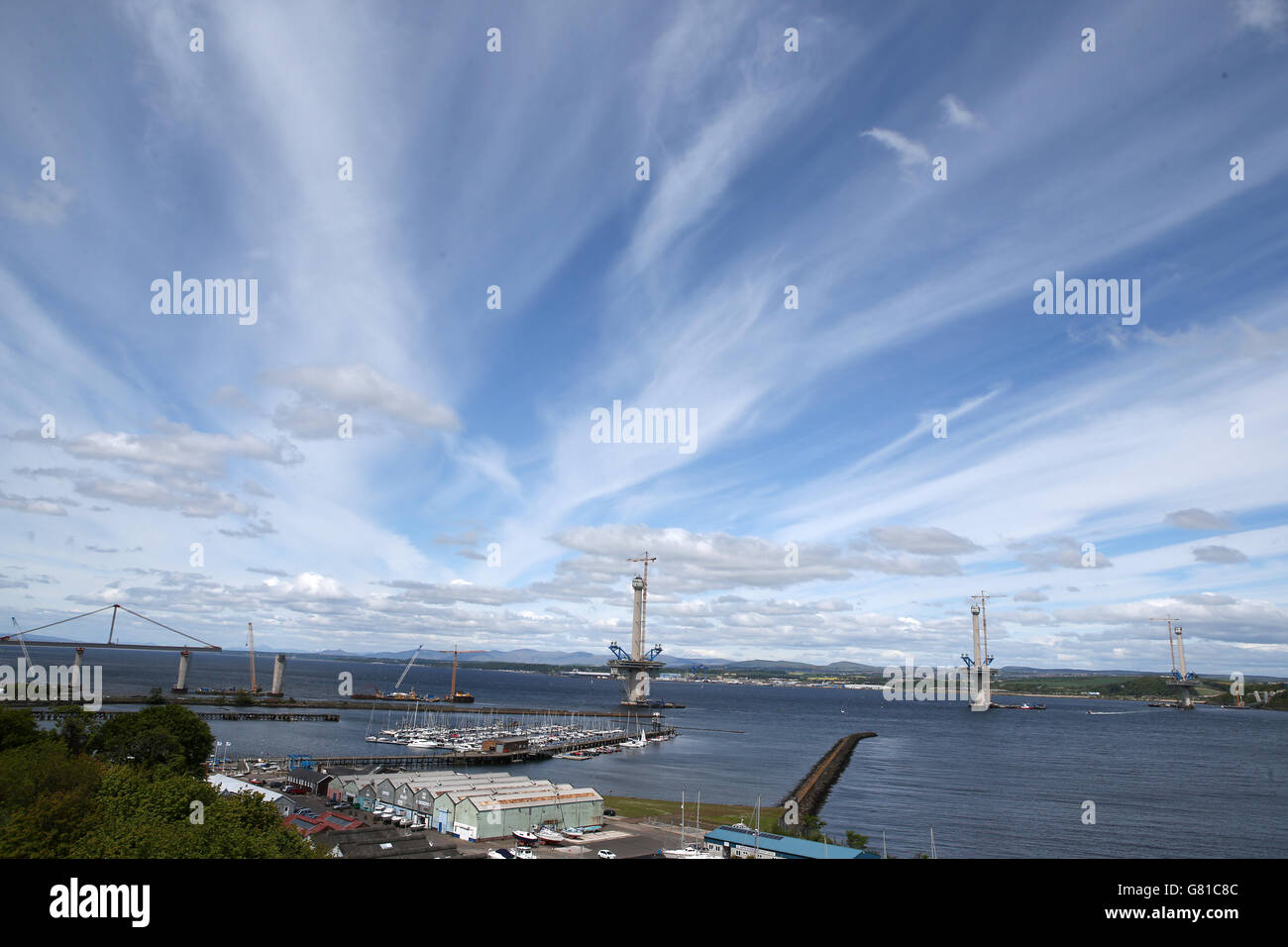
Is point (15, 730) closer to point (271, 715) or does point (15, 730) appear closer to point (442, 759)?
point (442, 759)

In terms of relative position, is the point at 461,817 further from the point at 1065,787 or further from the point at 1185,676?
the point at 1185,676

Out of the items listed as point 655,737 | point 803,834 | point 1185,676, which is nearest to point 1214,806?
point 803,834

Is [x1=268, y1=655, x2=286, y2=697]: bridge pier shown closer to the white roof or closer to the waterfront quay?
the waterfront quay

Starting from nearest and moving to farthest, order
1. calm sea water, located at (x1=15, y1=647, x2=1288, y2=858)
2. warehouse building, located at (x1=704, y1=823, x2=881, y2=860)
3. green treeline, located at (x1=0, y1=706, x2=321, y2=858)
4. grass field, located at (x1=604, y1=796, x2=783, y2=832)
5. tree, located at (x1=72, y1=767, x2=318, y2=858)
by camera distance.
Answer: tree, located at (x1=72, y1=767, x2=318, y2=858)
green treeline, located at (x1=0, y1=706, x2=321, y2=858)
warehouse building, located at (x1=704, y1=823, x2=881, y2=860)
grass field, located at (x1=604, y1=796, x2=783, y2=832)
calm sea water, located at (x1=15, y1=647, x2=1288, y2=858)

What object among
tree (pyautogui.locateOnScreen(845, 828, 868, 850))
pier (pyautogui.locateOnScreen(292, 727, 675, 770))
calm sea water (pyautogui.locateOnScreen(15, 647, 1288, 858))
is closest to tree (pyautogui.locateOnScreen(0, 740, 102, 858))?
tree (pyautogui.locateOnScreen(845, 828, 868, 850))

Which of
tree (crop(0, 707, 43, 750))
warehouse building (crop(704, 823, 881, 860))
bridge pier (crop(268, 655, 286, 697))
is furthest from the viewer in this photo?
bridge pier (crop(268, 655, 286, 697))

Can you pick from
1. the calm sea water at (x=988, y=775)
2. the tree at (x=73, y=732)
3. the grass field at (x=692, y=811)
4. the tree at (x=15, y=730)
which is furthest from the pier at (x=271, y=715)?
the grass field at (x=692, y=811)

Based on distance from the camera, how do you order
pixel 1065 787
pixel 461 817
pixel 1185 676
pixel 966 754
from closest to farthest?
pixel 461 817 < pixel 1065 787 < pixel 966 754 < pixel 1185 676
